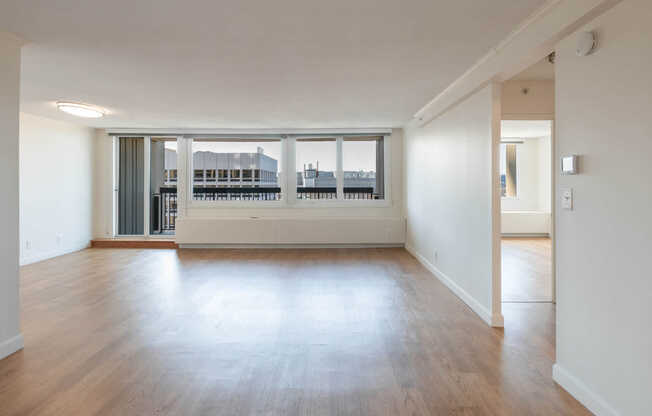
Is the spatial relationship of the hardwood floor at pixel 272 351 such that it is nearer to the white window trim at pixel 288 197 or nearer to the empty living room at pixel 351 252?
the empty living room at pixel 351 252

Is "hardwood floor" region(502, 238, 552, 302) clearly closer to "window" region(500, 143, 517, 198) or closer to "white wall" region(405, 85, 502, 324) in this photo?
"white wall" region(405, 85, 502, 324)

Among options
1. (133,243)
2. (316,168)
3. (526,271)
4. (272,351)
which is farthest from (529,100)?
(133,243)

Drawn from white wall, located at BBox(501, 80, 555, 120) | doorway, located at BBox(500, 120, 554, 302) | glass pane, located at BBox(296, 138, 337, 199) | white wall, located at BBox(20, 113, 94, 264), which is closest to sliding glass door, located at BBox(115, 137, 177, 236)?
white wall, located at BBox(20, 113, 94, 264)

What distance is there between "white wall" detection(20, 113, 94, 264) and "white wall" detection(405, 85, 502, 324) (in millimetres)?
6102

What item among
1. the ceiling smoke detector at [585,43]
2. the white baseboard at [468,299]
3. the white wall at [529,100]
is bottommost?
the white baseboard at [468,299]

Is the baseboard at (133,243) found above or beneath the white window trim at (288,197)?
beneath

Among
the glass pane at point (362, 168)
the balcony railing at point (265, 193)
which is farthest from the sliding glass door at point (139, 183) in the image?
the glass pane at point (362, 168)

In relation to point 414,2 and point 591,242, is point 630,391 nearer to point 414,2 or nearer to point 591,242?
point 591,242

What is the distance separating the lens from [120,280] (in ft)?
15.1

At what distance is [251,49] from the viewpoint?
292 centimetres

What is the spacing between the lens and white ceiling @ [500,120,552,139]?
7148 millimetres

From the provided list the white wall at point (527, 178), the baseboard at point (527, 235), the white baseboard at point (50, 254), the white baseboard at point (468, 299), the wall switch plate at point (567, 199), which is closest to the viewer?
the wall switch plate at point (567, 199)

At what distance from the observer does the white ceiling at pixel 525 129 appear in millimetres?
7148

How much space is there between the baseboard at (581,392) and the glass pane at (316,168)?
17.8ft
